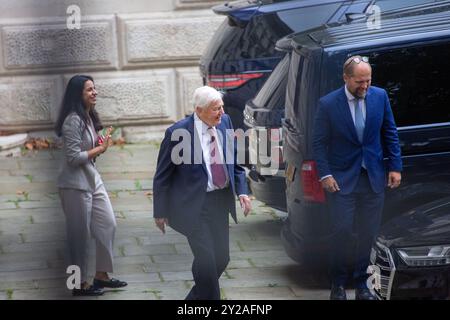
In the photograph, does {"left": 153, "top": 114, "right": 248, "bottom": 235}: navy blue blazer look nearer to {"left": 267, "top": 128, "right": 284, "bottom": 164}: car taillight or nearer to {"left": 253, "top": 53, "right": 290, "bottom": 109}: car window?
{"left": 267, "top": 128, "right": 284, "bottom": 164}: car taillight

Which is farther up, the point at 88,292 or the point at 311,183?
the point at 311,183

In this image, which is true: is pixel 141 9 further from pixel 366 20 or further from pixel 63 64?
pixel 63 64

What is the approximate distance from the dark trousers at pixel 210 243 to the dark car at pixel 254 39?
269 centimetres

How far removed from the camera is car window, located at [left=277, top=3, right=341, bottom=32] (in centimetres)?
857

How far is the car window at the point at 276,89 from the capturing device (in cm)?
746

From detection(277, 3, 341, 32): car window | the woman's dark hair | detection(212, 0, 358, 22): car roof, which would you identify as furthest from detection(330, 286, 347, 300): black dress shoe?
detection(212, 0, 358, 22): car roof

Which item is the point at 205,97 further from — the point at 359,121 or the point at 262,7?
the point at 262,7

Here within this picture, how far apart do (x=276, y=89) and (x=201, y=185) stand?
1958 millimetres

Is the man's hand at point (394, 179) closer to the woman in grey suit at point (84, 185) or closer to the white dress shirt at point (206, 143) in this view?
the white dress shirt at point (206, 143)

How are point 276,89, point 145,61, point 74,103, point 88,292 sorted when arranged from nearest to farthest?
point 74,103 → point 88,292 → point 276,89 → point 145,61

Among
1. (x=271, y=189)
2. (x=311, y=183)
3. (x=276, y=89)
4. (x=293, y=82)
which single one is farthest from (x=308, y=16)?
(x=311, y=183)

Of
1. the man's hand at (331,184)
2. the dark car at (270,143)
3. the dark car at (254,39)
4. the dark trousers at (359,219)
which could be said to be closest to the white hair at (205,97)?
the man's hand at (331,184)

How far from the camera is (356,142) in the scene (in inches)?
233
